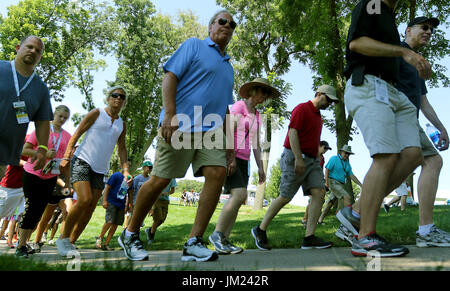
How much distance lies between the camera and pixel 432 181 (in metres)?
4.20

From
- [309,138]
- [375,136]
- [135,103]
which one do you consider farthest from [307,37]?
[135,103]

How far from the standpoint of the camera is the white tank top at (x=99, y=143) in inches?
198

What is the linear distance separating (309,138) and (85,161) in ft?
9.92

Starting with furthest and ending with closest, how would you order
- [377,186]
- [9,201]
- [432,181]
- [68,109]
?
[68,109] < [9,201] < [432,181] < [377,186]

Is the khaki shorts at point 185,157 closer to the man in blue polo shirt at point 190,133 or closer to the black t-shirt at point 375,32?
the man in blue polo shirt at point 190,133

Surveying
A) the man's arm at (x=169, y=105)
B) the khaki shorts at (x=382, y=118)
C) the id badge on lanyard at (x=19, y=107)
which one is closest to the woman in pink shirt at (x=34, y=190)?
the id badge on lanyard at (x=19, y=107)

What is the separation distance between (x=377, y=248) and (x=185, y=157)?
1.85 m

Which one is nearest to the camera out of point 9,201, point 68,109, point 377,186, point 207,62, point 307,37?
point 377,186

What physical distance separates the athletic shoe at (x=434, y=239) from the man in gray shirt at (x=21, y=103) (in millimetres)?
4183

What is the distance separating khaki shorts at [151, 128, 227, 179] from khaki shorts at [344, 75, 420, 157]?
129 centimetres

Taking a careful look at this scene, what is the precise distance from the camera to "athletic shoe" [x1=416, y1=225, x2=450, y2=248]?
12.8 ft

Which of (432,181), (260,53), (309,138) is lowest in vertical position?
(432,181)

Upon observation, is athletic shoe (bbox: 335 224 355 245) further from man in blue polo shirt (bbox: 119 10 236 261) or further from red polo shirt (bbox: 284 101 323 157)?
man in blue polo shirt (bbox: 119 10 236 261)

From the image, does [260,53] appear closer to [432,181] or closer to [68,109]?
[68,109]
